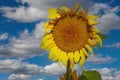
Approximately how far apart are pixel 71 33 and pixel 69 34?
5cm

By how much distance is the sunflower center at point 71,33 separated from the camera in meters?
4.00

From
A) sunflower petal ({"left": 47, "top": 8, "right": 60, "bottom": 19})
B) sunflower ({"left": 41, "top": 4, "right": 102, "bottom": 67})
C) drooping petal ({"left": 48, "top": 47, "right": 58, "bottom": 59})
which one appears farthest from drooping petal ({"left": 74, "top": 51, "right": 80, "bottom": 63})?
sunflower petal ({"left": 47, "top": 8, "right": 60, "bottom": 19})

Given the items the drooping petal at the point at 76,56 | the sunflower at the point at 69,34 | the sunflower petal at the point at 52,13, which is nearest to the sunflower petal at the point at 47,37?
the sunflower at the point at 69,34

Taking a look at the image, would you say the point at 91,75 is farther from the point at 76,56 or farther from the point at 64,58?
the point at 64,58

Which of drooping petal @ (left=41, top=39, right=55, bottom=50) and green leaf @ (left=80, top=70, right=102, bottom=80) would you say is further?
drooping petal @ (left=41, top=39, right=55, bottom=50)

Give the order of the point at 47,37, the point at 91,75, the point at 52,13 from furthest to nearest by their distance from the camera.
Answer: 1. the point at 47,37
2. the point at 52,13
3. the point at 91,75

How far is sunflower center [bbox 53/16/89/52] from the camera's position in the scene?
400cm

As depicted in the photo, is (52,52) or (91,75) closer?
(91,75)

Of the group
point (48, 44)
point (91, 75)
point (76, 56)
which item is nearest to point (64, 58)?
point (76, 56)

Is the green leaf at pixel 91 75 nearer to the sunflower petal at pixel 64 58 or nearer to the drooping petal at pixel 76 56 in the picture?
A: the drooping petal at pixel 76 56

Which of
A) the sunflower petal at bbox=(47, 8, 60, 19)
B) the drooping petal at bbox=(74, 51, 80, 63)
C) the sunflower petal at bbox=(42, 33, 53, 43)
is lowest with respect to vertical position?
the drooping petal at bbox=(74, 51, 80, 63)

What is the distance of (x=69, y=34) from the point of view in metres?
4.00

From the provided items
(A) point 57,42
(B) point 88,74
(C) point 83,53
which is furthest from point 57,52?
(B) point 88,74

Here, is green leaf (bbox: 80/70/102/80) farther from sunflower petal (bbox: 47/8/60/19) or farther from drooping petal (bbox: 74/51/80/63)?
sunflower petal (bbox: 47/8/60/19)
